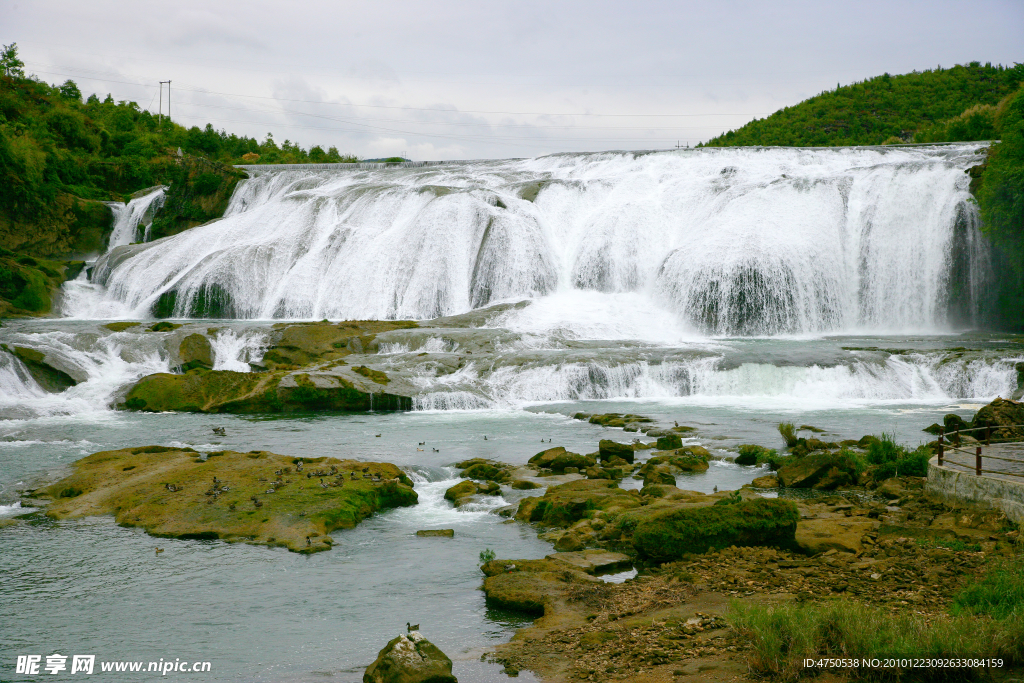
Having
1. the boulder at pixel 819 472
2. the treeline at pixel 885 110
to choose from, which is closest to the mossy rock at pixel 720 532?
the boulder at pixel 819 472

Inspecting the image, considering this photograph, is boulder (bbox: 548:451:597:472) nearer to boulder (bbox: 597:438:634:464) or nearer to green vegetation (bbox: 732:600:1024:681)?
boulder (bbox: 597:438:634:464)

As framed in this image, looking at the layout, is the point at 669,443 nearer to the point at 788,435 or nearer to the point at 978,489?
the point at 788,435

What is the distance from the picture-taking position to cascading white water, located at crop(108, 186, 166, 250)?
157 ft

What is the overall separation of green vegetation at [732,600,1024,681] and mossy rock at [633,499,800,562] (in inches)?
114

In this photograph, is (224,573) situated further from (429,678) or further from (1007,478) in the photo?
(1007,478)

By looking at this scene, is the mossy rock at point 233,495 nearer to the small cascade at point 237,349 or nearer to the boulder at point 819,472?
the boulder at point 819,472

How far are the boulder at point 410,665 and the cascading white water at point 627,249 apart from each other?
2754 cm

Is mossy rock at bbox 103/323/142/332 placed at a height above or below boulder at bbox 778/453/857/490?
above

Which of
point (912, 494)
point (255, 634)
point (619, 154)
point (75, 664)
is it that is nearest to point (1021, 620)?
point (912, 494)

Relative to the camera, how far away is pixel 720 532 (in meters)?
10.4

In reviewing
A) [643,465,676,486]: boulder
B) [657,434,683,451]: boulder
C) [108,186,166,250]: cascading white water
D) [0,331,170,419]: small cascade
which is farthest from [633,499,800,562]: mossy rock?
[108,186,166,250]: cascading white water

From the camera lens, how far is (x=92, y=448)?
17484 millimetres

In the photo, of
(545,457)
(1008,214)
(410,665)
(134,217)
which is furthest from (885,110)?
(410,665)

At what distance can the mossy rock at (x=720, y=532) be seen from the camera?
1044 centimetres
